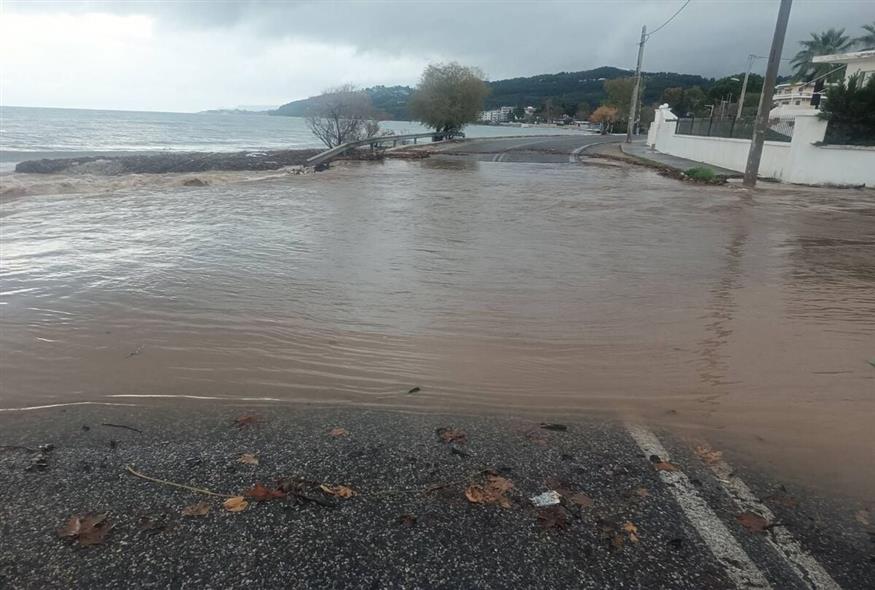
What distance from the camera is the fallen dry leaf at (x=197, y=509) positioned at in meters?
2.82

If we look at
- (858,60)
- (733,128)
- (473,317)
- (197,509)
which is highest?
(858,60)

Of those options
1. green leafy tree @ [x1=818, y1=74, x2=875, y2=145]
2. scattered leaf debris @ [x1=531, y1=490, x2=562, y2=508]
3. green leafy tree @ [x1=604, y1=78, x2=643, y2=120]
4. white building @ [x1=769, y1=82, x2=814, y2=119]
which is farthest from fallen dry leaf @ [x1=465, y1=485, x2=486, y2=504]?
green leafy tree @ [x1=604, y1=78, x2=643, y2=120]

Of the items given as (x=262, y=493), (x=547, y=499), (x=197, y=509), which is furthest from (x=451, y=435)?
(x=197, y=509)

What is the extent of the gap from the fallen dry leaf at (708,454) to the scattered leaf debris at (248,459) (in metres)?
2.72

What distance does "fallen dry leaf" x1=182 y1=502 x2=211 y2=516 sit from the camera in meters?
2.82

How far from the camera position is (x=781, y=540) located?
2.70 meters

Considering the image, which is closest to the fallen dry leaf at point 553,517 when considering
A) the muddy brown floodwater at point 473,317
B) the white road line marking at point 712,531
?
the white road line marking at point 712,531

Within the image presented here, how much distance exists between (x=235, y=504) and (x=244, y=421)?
100 cm

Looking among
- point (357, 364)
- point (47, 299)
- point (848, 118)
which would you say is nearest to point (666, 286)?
point (357, 364)

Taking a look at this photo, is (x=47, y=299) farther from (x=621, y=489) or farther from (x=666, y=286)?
(x=666, y=286)

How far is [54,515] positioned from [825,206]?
58.9 ft

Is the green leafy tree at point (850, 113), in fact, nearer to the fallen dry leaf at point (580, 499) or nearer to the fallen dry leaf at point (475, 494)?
the fallen dry leaf at point (580, 499)

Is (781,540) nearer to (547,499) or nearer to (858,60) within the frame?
(547,499)

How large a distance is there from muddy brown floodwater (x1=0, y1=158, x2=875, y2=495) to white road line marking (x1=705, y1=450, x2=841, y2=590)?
42 centimetres
